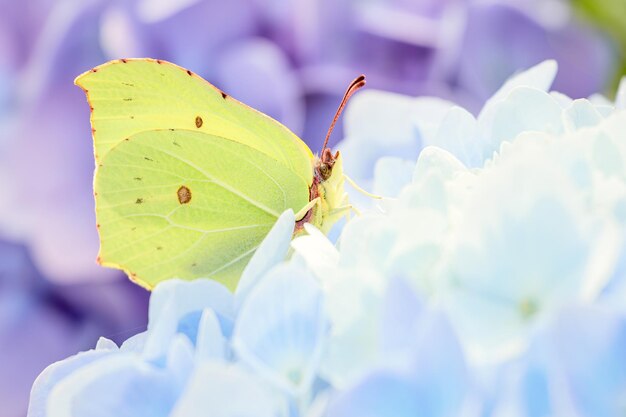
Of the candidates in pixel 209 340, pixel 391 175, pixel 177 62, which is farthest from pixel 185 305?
pixel 177 62

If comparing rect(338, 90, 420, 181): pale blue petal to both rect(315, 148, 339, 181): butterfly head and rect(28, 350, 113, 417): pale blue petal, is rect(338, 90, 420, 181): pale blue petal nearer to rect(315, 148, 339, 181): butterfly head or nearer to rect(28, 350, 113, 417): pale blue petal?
rect(315, 148, 339, 181): butterfly head

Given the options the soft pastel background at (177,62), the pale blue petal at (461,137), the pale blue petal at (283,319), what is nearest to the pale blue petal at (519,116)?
the pale blue petal at (461,137)

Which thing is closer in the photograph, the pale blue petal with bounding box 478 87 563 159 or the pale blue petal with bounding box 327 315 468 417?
the pale blue petal with bounding box 327 315 468 417

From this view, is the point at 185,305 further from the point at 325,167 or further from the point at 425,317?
the point at 325,167

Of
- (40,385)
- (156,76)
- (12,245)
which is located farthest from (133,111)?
(12,245)

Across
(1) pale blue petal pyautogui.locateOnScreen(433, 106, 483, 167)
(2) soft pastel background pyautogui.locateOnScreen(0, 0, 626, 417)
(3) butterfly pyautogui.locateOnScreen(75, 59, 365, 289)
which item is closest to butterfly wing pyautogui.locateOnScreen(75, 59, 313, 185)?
(3) butterfly pyautogui.locateOnScreen(75, 59, 365, 289)

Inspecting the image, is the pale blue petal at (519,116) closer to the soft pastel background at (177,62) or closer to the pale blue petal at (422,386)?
the pale blue petal at (422,386)
